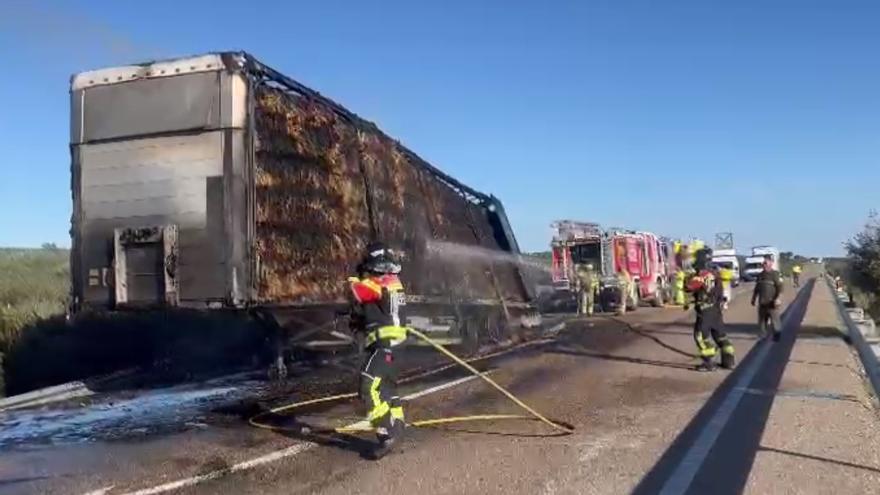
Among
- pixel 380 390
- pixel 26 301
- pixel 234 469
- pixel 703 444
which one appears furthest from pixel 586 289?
pixel 234 469

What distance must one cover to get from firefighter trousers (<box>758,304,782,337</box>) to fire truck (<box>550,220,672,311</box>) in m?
9.75

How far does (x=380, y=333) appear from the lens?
22.3 ft

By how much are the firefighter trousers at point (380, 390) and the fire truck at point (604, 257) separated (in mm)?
21084

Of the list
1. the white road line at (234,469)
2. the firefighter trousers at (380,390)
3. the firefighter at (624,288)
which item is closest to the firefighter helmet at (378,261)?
the firefighter trousers at (380,390)

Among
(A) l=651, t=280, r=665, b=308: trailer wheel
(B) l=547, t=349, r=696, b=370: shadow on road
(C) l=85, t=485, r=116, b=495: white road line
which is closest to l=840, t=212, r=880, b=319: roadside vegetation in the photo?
(A) l=651, t=280, r=665, b=308: trailer wheel

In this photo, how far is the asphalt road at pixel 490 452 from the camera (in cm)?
584

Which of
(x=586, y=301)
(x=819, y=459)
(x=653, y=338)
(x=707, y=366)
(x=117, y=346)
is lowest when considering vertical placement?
(x=819, y=459)

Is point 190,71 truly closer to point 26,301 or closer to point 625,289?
point 26,301

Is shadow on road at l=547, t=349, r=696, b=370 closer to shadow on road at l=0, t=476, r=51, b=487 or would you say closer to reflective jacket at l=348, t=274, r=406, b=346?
reflective jacket at l=348, t=274, r=406, b=346

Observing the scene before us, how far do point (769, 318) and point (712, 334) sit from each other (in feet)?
17.3

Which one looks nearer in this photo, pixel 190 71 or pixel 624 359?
pixel 190 71

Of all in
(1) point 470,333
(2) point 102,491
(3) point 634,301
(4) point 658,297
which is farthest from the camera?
(4) point 658,297

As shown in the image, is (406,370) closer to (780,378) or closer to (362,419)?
(362,419)

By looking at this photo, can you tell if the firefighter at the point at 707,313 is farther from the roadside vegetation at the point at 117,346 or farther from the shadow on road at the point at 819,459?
the roadside vegetation at the point at 117,346
